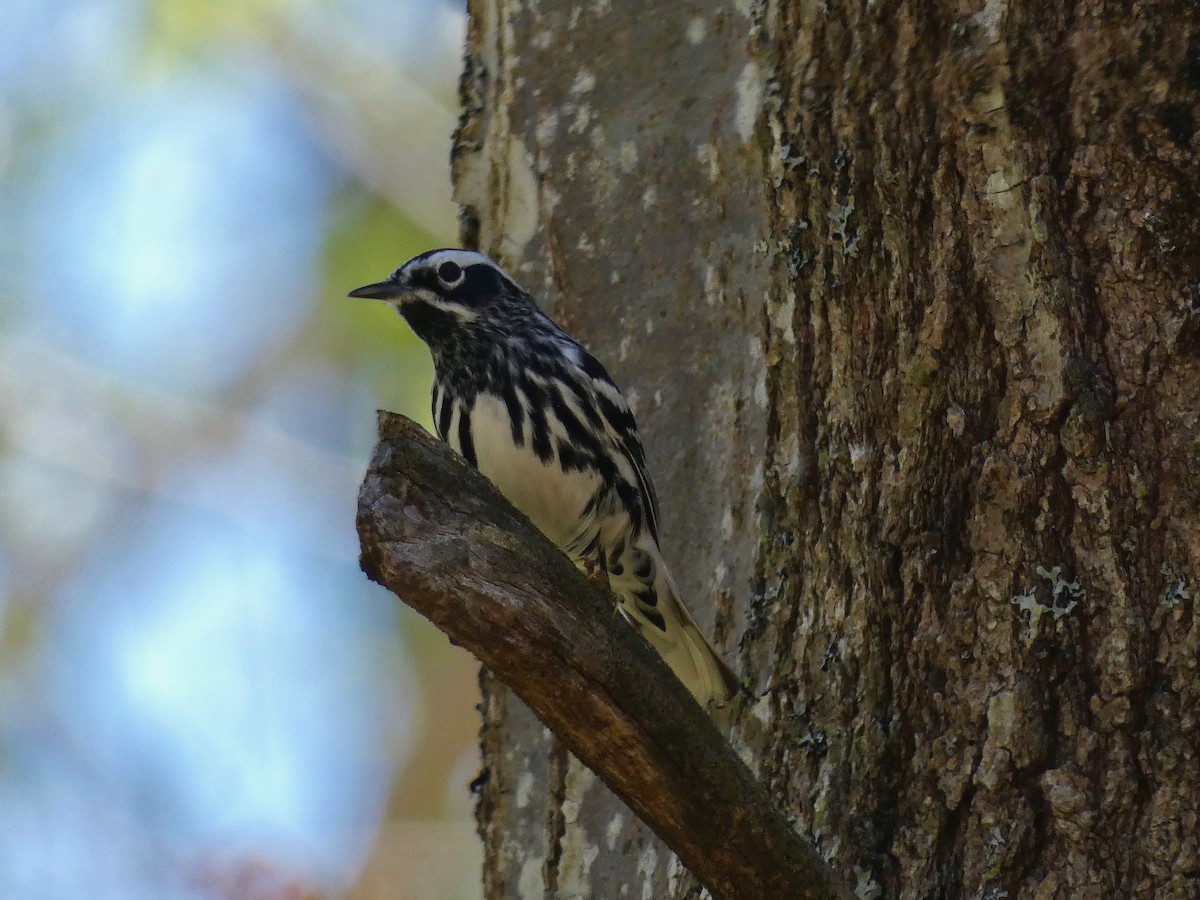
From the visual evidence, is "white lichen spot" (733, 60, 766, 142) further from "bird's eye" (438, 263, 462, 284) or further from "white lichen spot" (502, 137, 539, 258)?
"bird's eye" (438, 263, 462, 284)

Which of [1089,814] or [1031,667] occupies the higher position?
[1031,667]

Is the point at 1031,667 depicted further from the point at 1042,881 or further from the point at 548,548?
the point at 548,548

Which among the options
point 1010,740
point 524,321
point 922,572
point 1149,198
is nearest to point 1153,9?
point 1149,198

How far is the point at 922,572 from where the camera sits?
259 centimetres

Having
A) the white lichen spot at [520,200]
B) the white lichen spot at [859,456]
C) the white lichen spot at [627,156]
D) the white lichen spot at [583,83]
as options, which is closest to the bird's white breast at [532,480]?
the white lichen spot at [520,200]

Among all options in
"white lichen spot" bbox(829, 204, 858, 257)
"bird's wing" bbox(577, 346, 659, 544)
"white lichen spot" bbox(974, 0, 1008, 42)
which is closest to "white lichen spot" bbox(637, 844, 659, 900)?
"bird's wing" bbox(577, 346, 659, 544)

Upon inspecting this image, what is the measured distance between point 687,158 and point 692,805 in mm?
1802

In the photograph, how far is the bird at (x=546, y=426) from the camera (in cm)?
360

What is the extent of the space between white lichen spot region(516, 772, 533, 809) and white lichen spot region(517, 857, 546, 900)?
0.46 ft

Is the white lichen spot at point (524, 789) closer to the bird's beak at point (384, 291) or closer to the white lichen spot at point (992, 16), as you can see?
the bird's beak at point (384, 291)

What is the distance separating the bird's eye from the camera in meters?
4.04

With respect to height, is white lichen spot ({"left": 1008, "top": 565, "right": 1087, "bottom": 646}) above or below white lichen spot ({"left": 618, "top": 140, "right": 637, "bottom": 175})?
below

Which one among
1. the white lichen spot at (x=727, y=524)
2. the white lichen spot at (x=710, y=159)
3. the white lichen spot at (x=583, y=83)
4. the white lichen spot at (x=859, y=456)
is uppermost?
the white lichen spot at (x=583, y=83)

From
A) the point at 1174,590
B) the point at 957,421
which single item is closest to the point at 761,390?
the point at 957,421
